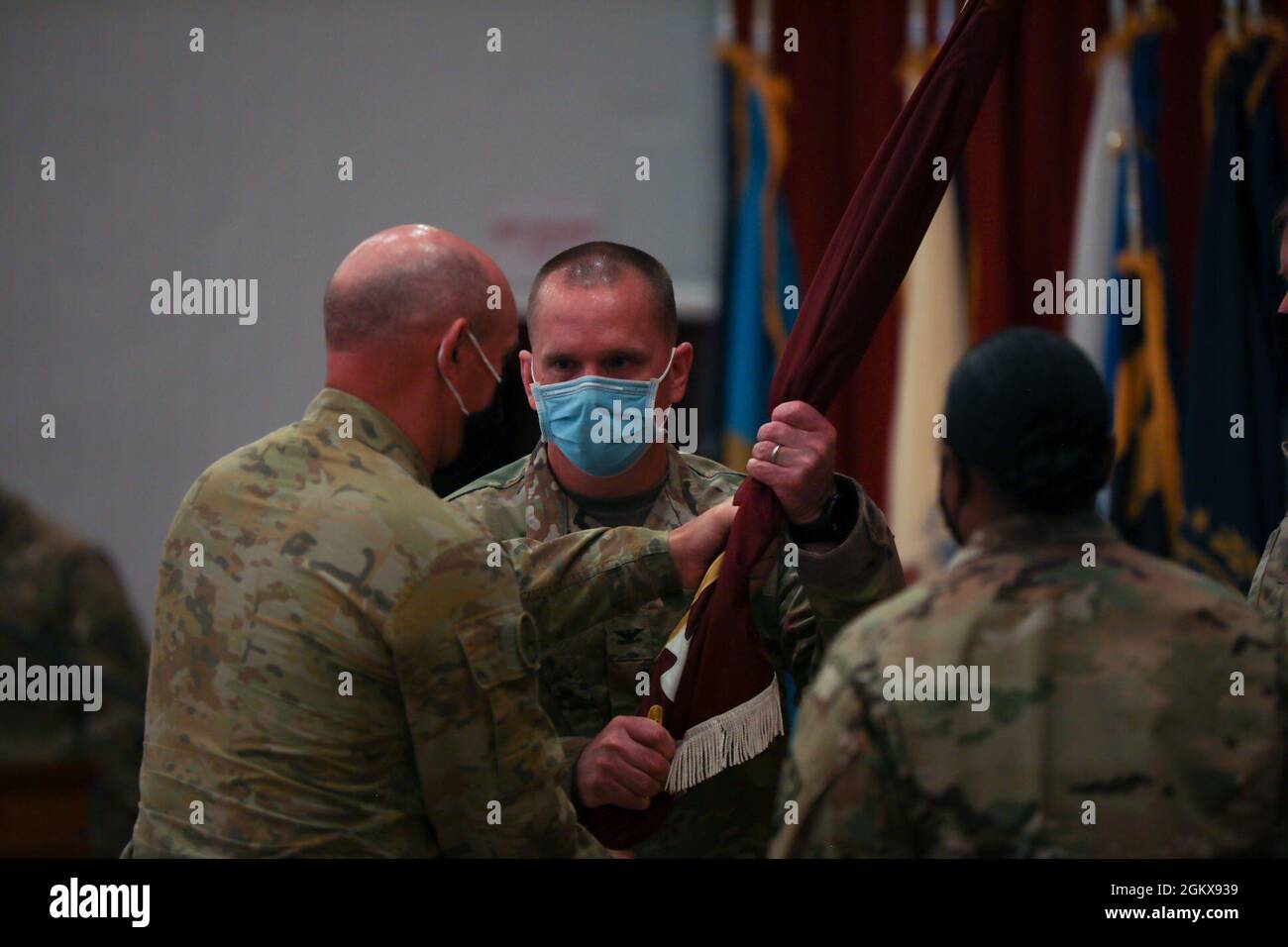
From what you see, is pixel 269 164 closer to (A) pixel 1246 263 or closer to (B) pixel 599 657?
(B) pixel 599 657

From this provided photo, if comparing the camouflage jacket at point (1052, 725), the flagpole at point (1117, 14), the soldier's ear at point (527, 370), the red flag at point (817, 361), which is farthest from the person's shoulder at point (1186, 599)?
the flagpole at point (1117, 14)

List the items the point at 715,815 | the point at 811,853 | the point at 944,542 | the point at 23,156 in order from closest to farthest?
the point at 811,853 < the point at 715,815 < the point at 944,542 < the point at 23,156

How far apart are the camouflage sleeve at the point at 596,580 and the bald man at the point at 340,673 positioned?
23 centimetres

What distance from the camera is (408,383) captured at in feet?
6.73

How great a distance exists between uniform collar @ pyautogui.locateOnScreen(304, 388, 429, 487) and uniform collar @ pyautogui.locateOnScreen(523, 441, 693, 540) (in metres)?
0.46

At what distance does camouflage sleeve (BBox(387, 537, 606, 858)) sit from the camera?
185 centimetres

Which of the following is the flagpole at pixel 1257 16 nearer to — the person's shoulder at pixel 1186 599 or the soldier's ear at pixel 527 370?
the soldier's ear at pixel 527 370

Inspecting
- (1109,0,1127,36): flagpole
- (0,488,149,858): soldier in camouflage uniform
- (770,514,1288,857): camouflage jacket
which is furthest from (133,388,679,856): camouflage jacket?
(1109,0,1127,36): flagpole

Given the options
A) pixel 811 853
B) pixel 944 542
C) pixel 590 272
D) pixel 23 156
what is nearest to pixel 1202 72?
pixel 944 542

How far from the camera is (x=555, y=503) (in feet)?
8.15

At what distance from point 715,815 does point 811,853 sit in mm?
751

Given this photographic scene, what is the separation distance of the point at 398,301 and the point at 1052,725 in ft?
3.63

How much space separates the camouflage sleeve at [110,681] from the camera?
3299mm

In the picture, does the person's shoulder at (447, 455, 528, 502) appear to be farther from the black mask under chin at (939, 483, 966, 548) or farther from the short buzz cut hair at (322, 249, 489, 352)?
the black mask under chin at (939, 483, 966, 548)
